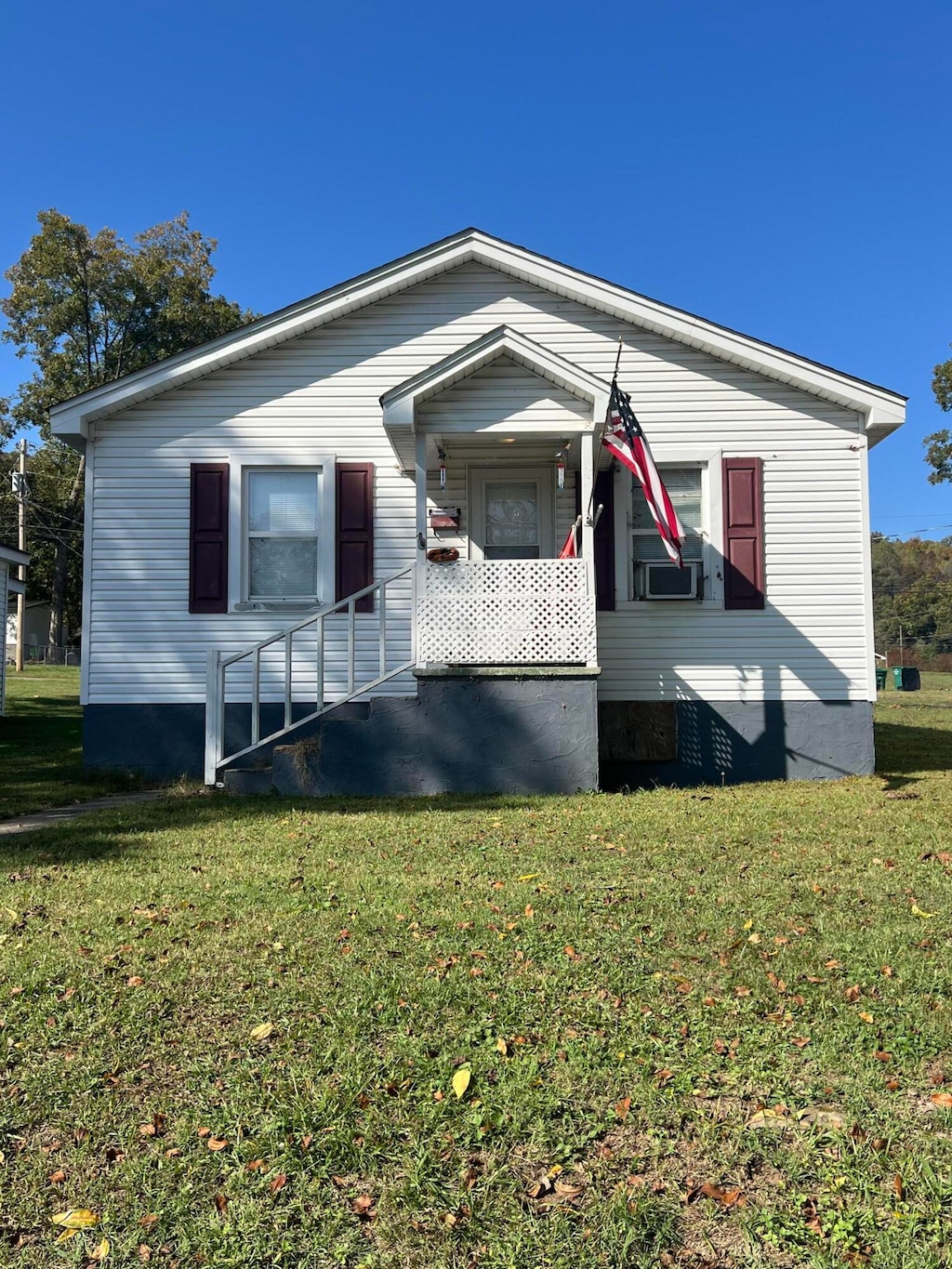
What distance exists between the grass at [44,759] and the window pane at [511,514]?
15.4 feet

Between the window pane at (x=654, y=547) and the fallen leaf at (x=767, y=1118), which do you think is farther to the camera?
the window pane at (x=654, y=547)

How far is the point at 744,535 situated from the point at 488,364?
11.0 ft

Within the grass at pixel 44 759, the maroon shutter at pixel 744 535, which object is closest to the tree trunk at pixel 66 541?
the grass at pixel 44 759

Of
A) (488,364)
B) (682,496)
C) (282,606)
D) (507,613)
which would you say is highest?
(488,364)

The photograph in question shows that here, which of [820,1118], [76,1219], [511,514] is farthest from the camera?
[511,514]

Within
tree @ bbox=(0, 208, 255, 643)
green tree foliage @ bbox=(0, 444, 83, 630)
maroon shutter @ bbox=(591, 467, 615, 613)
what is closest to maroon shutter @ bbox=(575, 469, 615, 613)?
maroon shutter @ bbox=(591, 467, 615, 613)

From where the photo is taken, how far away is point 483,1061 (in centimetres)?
322

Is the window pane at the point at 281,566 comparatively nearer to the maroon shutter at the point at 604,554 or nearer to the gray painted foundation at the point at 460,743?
the gray painted foundation at the point at 460,743

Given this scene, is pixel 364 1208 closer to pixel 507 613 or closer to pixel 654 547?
pixel 507 613

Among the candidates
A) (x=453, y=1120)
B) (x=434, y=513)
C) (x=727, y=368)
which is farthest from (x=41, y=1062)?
(x=727, y=368)

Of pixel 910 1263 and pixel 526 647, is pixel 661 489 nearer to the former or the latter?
pixel 526 647

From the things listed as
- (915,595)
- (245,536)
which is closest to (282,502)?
(245,536)

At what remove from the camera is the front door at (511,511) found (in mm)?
10547

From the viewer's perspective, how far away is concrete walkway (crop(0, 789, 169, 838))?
7355 millimetres
